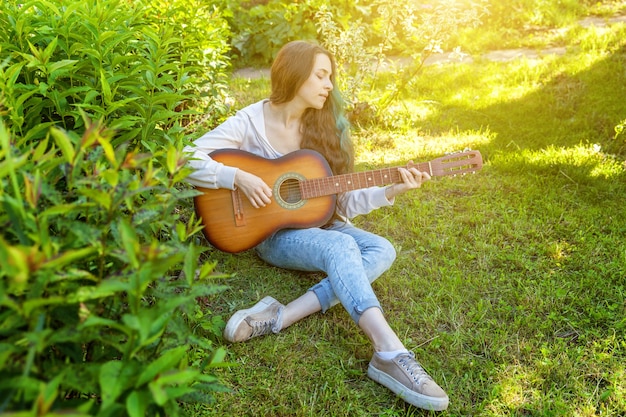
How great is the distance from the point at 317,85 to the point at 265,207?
801mm

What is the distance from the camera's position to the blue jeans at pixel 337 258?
2.60 m

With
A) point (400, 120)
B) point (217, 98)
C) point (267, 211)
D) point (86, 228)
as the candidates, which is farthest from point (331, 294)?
point (400, 120)

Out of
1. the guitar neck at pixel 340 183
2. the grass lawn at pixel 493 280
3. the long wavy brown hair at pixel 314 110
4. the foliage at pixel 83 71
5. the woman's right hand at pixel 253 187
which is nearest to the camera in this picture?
the foliage at pixel 83 71

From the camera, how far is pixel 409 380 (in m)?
2.32

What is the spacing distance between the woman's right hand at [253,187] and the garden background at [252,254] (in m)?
0.29

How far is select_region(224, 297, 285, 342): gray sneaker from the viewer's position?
262cm

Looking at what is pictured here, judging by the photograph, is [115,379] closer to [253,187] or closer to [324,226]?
[253,187]

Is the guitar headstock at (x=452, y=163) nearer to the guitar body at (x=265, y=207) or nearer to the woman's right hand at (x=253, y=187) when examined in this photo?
the guitar body at (x=265, y=207)

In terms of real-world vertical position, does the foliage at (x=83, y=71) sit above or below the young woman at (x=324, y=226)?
above

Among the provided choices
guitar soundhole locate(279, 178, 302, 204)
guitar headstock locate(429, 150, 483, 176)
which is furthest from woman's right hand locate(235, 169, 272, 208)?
guitar headstock locate(429, 150, 483, 176)

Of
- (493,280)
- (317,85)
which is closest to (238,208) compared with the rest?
(317,85)

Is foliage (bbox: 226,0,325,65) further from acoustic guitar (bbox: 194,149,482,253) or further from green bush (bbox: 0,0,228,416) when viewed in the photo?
A: green bush (bbox: 0,0,228,416)

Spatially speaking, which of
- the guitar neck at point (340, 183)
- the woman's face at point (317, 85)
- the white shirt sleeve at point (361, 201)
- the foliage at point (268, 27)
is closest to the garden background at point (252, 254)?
the white shirt sleeve at point (361, 201)

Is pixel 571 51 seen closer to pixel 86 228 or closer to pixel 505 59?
pixel 505 59
